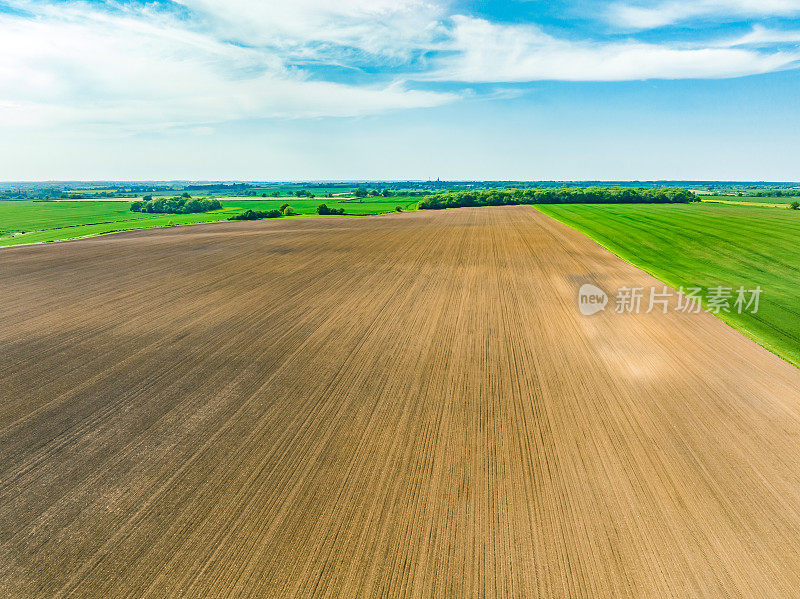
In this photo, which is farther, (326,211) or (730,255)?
(326,211)

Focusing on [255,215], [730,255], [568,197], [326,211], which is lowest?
[730,255]

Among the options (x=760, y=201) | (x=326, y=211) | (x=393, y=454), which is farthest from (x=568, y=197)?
(x=393, y=454)

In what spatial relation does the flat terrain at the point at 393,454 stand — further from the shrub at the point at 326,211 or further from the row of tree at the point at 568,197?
the row of tree at the point at 568,197

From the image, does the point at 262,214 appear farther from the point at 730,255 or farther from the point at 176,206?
the point at 730,255

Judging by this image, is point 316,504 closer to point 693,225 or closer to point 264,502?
point 264,502

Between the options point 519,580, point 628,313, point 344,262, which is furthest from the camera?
point 344,262

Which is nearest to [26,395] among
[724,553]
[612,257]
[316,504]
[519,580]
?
[316,504]
